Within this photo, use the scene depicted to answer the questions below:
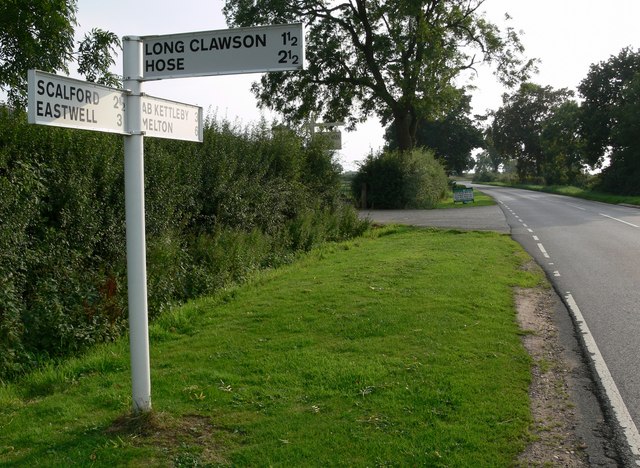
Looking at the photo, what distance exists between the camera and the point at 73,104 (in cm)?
411

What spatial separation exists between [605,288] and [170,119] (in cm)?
882

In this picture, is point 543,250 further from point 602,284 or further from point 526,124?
point 526,124

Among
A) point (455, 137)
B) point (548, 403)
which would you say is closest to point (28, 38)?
point (548, 403)

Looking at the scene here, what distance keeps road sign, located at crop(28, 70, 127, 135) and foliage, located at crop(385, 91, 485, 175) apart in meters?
80.6

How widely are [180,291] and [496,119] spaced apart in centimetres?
9876

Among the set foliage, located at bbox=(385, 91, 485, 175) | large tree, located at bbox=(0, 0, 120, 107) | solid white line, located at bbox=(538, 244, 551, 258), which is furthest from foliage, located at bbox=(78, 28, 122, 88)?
foliage, located at bbox=(385, 91, 485, 175)

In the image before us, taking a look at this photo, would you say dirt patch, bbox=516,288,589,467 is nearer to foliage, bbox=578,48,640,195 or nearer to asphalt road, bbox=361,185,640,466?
asphalt road, bbox=361,185,640,466

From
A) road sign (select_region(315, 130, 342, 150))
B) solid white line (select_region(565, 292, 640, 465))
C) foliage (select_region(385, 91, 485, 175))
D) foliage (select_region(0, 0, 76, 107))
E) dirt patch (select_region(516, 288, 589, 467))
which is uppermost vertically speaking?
foliage (select_region(385, 91, 485, 175))

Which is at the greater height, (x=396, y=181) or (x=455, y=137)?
(x=455, y=137)

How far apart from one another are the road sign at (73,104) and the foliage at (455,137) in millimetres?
80630

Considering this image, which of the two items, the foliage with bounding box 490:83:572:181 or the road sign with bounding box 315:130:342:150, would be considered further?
the foliage with bounding box 490:83:572:181

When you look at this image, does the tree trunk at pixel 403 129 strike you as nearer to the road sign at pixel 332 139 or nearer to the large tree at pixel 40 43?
the road sign at pixel 332 139

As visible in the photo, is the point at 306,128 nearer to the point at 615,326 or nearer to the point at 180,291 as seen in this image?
the point at 180,291

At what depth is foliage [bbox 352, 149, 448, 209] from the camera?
3656 cm
